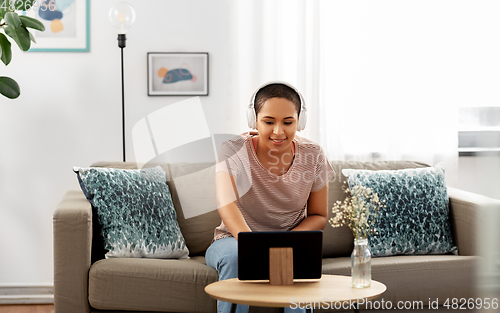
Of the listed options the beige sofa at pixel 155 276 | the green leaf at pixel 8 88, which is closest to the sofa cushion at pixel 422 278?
the beige sofa at pixel 155 276

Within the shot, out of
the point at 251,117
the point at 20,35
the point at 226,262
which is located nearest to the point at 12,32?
the point at 20,35

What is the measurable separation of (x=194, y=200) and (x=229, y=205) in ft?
1.85

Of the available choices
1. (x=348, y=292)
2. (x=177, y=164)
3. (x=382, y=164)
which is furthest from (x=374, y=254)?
(x=177, y=164)

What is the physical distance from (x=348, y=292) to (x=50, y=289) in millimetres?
2017

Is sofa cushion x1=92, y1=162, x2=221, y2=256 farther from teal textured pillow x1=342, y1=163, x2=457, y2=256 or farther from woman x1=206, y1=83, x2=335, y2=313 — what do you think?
teal textured pillow x1=342, y1=163, x2=457, y2=256

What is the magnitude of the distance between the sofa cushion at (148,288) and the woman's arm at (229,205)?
23cm

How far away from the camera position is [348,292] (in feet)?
3.97

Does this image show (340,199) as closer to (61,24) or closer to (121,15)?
(121,15)

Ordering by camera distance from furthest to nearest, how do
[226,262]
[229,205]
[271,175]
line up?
[271,175], [229,205], [226,262]

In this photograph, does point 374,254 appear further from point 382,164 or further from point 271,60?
point 271,60

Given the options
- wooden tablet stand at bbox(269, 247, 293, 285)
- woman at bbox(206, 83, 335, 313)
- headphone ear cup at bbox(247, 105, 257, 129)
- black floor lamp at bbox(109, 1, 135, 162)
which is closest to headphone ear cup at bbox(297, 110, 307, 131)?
woman at bbox(206, 83, 335, 313)

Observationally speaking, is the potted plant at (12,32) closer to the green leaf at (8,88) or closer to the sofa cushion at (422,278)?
the green leaf at (8,88)

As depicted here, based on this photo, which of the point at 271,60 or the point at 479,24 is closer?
the point at 479,24

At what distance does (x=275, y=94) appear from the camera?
1.68 metres
